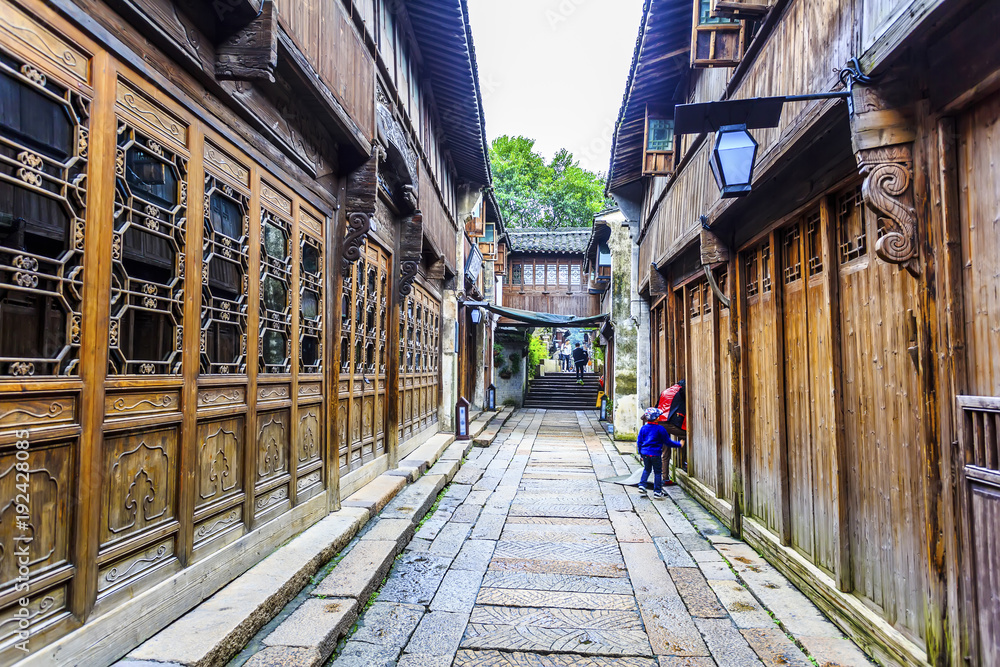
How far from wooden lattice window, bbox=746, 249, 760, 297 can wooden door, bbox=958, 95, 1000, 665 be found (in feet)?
11.7

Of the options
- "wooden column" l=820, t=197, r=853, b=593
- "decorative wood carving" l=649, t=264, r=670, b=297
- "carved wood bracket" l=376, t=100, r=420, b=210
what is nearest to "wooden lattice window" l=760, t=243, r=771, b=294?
"wooden column" l=820, t=197, r=853, b=593

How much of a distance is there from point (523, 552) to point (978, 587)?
13.8ft

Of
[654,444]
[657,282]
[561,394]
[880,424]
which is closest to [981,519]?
[880,424]

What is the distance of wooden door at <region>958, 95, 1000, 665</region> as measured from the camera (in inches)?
111

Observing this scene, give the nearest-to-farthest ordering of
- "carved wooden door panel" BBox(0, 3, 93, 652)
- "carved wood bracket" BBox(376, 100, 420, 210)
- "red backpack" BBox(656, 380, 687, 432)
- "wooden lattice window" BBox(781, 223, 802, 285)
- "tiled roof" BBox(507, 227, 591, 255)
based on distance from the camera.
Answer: "carved wooden door panel" BBox(0, 3, 93, 652) < "wooden lattice window" BBox(781, 223, 802, 285) < "carved wood bracket" BBox(376, 100, 420, 210) < "red backpack" BBox(656, 380, 687, 432) < "tiled roof" BBox(507, 227, 591, 255)

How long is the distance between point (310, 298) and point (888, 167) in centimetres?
470

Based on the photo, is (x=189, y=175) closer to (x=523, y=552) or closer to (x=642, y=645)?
(x=642, y=645)

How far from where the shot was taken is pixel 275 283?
517 centimetres

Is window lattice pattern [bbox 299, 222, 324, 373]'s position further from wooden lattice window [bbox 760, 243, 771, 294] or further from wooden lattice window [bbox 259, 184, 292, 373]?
wooden lattice window [bbox 760, 243, 771, 294]

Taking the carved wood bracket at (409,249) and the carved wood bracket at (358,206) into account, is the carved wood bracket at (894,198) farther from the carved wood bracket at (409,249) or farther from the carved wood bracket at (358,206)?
the carved wood bracket at (409,249)

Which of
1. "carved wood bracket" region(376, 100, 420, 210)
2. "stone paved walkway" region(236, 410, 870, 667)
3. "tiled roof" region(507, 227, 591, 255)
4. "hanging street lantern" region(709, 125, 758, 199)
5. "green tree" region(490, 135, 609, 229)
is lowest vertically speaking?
"stone paved walkway" region(236, 410, 870, 667)

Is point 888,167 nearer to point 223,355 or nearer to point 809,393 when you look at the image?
point 809,393

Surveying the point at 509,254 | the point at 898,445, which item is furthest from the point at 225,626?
the point at 509,254

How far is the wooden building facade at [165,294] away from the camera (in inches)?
104
